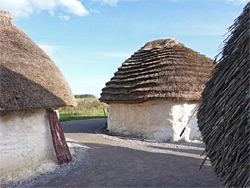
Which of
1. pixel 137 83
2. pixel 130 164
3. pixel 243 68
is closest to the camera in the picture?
pixel 243 68

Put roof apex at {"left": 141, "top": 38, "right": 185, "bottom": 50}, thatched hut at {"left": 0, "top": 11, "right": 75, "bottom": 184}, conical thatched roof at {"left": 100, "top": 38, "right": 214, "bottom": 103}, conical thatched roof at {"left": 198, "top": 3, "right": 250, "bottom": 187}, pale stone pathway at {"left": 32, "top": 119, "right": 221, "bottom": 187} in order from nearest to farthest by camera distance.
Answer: conical thatched roof at {"left": 198, "top": 3, "right": 250, "bottom": 187}, pale stone pathway at {"left": 32, "top": 119, "right": 221, "bottom": 187}, thatched hut at {"left": 0, "top": 11, "right": 75, "bottom": 184}, conical thatched roof at {"left": 100, "top": 38, "right": 214, "bottom": 103}, roof apex at {"left": 141, "top": 38, "right": 185, "bottom": 50}

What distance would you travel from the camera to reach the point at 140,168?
6.00m

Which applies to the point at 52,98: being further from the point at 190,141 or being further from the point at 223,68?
the point at 190,141

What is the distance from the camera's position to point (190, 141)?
31.9 feet

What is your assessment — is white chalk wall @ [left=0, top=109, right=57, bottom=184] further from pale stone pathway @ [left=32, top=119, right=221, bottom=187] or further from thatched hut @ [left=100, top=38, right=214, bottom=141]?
thatched hut @ [left=100, top=38, right=214, bottom=141]

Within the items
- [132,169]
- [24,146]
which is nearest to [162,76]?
[132,169]

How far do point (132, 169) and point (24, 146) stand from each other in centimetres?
332

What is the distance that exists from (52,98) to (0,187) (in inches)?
106

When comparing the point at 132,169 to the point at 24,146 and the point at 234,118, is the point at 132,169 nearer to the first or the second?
the point at 24,146

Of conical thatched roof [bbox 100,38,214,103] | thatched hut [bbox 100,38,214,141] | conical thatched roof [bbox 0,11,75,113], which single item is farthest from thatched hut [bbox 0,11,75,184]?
thatched hut [bbox 100,38,214,141]

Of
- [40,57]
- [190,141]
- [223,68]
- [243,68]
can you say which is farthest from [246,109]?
[190,141]

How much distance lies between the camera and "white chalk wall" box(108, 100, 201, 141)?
966cm

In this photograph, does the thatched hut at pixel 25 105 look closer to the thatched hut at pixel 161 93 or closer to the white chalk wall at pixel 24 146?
the white chalk wall at pixel 24 146

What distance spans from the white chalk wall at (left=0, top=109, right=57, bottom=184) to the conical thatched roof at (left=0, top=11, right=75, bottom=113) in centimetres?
50
